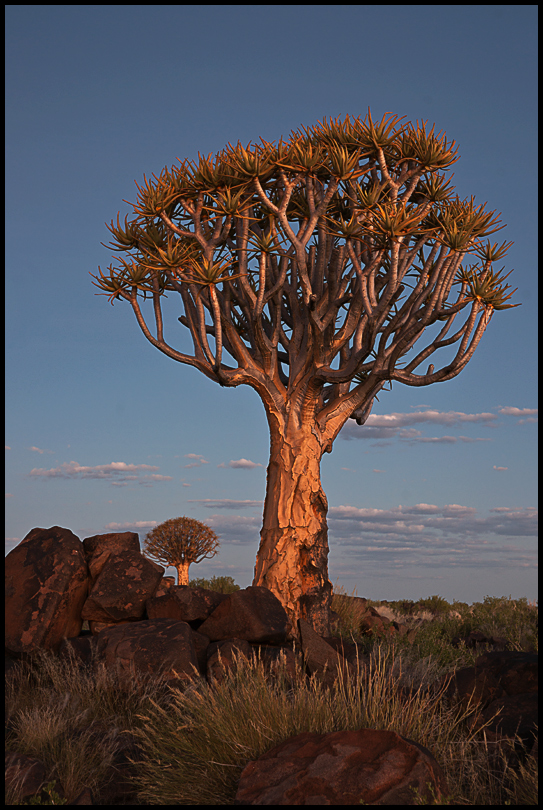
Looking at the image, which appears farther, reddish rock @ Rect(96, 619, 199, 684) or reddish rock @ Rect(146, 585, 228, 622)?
reddish rock @ Rect(146, 585, 228, 622)

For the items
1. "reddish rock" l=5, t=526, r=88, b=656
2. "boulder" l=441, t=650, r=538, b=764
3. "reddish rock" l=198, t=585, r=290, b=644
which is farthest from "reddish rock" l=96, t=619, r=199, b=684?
"boulder" l=441, t=650, r=538, b=764

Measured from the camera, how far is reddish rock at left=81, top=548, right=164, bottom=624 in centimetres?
864

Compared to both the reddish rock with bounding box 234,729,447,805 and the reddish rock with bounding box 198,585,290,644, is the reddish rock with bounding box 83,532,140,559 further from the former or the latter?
the reddish rock with bounding box 234,729,447,805

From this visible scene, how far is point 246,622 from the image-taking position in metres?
8.36

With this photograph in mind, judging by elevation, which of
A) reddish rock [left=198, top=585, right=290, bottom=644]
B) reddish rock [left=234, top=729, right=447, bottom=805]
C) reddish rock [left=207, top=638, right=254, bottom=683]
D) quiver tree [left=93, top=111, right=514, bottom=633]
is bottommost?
reddish rock [left=207, top=638, right=254, bottom=683]

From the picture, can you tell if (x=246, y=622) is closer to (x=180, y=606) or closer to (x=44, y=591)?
(x=180, y=606)

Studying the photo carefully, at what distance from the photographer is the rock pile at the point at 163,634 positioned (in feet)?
17.2

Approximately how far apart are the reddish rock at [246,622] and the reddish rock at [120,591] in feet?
3.14

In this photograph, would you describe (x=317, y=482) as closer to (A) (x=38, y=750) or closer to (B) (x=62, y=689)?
(B) (x=62, y=689)

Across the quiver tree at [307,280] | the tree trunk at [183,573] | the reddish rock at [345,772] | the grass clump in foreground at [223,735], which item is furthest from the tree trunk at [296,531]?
the tree trunk at [183,573]

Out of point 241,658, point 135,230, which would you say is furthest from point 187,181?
point 241,658

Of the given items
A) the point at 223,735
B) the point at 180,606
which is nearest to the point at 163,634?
the point at 180,606

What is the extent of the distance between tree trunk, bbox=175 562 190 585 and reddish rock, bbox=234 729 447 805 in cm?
1314

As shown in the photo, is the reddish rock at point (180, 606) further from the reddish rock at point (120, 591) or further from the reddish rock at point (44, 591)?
the reddish rock at point (44, 591)
